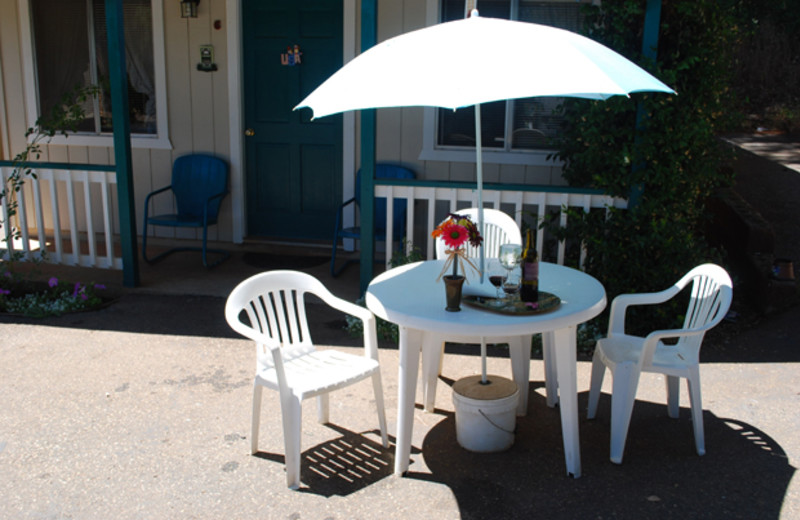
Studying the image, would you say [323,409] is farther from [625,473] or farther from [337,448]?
[625,473]

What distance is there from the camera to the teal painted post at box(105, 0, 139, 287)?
4934 mm

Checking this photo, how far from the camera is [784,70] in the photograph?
560 inches

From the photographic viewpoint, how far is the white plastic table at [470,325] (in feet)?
8.98

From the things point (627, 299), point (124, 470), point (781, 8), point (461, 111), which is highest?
point (781, 8)

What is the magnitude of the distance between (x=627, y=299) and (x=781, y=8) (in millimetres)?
12984

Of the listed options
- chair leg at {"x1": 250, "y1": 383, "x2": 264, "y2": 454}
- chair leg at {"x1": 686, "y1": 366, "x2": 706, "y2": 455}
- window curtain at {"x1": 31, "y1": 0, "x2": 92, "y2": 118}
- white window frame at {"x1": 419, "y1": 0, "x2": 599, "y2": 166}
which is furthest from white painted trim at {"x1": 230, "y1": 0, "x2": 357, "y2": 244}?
chair leg at {"x1": 686, "y1": 366, "x2": 706, "y2": 455}

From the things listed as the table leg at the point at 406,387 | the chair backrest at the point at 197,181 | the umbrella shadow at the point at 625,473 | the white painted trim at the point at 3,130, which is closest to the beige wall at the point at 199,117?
the white painted trim at the point at 3,130

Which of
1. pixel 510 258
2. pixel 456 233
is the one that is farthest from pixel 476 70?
pixel 510 258

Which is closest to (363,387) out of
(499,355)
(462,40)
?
(499,355)

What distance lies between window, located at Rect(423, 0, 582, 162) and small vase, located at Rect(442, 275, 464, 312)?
126 inches

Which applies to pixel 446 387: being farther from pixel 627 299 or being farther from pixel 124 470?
pixel 124 470

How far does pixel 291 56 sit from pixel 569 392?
4299 mm

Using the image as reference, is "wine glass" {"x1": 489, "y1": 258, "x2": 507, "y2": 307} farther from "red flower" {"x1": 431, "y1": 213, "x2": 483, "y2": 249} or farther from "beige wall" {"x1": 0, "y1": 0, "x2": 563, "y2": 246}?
"beige wall" {"x1": 0, "y1": 0, "x2": 563, "y2": 246}

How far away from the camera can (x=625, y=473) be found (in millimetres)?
2994
